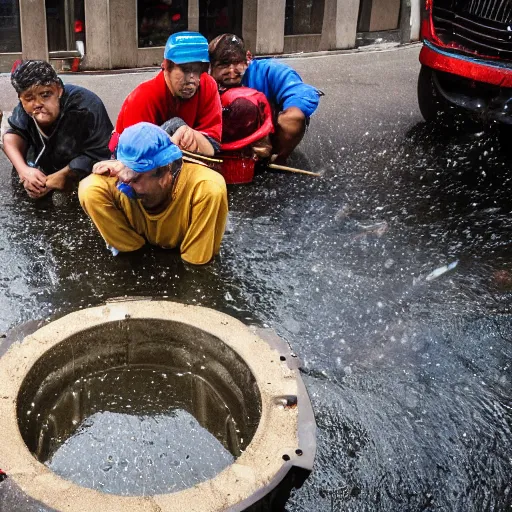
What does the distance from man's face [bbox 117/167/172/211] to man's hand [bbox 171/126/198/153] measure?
48 centimetres

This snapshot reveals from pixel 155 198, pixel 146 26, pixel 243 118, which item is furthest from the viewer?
pixel 146 26

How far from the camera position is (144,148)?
3438mm

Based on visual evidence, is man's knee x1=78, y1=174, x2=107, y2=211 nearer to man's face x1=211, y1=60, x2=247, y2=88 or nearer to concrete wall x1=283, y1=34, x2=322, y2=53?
man's face x1=211, y1=60, x2=247, y2=88

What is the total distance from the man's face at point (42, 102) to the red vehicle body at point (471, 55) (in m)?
3.24

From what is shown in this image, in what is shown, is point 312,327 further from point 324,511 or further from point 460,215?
point 460,215

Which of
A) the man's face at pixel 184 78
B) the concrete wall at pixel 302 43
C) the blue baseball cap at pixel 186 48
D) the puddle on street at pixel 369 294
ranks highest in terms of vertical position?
the blue baseball cap at pixel 186 48

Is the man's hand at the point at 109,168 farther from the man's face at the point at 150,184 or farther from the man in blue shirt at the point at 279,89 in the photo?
the man in blue shirt at the point at 279,89

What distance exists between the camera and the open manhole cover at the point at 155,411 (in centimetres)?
231

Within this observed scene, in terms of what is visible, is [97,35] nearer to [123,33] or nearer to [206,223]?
[123,33]

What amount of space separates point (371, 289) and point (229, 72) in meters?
2.13

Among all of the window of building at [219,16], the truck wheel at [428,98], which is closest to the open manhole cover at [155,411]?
the truck wheel at [428,98]

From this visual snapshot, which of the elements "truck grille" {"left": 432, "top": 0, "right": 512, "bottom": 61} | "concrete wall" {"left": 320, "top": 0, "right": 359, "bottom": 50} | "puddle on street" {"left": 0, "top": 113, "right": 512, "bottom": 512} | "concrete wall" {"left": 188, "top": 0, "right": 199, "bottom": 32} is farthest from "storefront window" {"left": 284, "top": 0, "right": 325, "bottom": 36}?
"puddle on street" {"left": 0, "top": 113, "right": 512, "bottom": 512}

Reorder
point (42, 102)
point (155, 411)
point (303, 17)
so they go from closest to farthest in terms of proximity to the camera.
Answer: point (155, 411), point (42, 102), point (303, 17)

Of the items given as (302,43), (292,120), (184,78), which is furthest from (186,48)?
(302,43)
